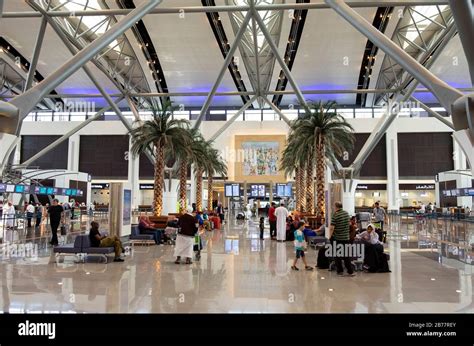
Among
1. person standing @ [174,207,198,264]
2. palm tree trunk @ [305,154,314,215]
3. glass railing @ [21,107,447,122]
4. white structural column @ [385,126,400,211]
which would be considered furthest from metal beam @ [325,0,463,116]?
white structural column @ [385,126,400,211]

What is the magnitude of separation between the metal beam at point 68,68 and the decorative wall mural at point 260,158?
101 ft

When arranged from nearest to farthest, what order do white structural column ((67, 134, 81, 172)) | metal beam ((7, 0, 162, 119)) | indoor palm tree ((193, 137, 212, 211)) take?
metal beam ((7, 0, 162, 119))
indoor palm tree ((193, 137, 212, 211))
white structural column ((67, 134, 81, 172))

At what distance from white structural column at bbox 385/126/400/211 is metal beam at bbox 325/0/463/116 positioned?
3212cm

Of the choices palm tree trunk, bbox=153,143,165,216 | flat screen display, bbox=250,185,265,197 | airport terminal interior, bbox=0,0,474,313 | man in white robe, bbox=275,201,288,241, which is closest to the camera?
airport terminal interior, bbox=0,0,474,313

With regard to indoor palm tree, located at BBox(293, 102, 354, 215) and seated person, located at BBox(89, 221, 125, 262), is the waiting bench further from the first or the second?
indoor palm tree, located at BBox(293, 102, 354, 215)

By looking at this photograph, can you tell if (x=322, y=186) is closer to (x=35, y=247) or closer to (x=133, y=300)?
(x=35, y=247)

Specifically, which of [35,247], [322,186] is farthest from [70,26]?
[322,186]

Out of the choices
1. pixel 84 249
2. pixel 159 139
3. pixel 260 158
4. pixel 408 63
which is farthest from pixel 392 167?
pixel 84 249

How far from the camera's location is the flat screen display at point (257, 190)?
44969 mm

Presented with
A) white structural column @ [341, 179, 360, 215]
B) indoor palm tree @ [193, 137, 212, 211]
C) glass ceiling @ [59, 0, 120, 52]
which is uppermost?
glass ceiling @ [59, 0, 120, 52]

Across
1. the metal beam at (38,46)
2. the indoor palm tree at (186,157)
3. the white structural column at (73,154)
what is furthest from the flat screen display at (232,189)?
the metal beam at (38,46)

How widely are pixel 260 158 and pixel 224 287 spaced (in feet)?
124

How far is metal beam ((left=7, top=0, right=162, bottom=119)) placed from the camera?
39.2 ft
